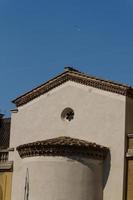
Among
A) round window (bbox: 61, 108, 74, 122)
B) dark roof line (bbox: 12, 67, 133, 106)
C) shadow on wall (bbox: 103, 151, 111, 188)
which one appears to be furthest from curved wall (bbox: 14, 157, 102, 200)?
dark roof line (bbox: 12, 67, 133, 106)

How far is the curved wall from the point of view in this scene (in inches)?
915

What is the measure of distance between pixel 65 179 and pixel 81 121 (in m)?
3.04

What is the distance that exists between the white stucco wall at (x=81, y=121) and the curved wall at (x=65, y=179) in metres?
0.56

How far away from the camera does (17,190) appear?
2714cm

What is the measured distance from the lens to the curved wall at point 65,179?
23.2m

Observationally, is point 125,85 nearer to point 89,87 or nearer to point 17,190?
point 89,87

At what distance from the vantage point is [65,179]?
23.3 metres

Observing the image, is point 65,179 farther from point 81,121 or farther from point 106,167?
point 81,121

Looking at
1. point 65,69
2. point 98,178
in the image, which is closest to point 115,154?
point 98,178

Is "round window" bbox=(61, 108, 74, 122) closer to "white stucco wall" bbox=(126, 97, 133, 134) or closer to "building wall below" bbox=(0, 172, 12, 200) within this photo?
"white stucco wall" bbox=(126, 97, 133, 134)

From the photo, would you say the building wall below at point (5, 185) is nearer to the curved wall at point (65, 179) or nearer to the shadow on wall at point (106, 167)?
the curved wall at point (65, 179)

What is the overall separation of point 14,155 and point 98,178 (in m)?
5.61

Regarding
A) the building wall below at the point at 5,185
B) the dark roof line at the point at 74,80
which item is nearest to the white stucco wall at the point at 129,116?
the dark roof line at the point at 74,80

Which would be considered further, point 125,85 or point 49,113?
point 49,113
